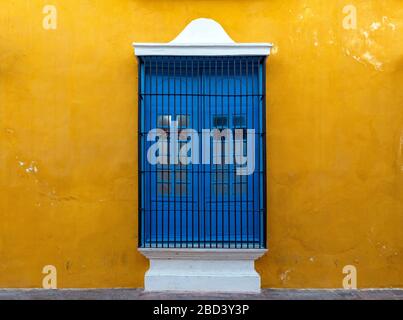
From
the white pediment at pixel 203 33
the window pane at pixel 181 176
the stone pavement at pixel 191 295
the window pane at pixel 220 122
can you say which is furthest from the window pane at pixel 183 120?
the stone pavement at pixel 191 295

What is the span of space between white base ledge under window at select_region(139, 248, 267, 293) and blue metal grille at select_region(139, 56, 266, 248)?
14cm

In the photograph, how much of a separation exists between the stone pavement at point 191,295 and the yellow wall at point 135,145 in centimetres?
12

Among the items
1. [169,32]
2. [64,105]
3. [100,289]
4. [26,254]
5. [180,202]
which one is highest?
[169,32]

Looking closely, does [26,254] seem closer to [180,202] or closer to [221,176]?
[180,202]

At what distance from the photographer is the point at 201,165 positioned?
5891 mm

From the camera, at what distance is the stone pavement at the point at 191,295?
5629mm

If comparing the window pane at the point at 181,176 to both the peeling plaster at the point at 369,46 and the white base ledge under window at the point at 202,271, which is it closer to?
the white base ledge under window at the point at 202,271

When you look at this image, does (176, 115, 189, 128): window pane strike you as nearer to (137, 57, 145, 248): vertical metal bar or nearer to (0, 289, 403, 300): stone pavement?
(137, 57, 145, 248): vertical metal bar

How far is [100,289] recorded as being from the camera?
19.3 feet

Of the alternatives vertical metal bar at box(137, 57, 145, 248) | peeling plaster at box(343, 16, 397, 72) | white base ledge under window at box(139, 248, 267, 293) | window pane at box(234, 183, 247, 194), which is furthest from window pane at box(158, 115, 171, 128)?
peeling plaster at box(343, 16, 397, 72)

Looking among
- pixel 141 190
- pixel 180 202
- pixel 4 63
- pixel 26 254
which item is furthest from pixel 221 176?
pixel 4 63

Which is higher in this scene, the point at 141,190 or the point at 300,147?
the point at 300,147

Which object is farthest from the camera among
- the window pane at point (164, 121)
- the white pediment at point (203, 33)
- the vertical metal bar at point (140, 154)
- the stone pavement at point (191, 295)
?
the window pane at point (164, 121)

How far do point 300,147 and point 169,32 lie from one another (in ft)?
6.82
